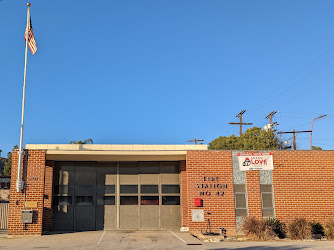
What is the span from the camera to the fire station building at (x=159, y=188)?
18.4 metres

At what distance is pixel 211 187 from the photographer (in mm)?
18781

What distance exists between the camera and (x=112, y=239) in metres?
16.1

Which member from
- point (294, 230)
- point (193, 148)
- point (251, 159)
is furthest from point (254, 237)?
point (193, 148)

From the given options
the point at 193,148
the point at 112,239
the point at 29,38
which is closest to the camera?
the point at 112,239

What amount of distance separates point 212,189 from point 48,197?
894cm

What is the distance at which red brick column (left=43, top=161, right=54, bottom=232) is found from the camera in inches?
764

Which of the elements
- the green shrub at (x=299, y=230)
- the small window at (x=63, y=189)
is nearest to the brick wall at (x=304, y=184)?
the green shrub at (x=299, y=230)

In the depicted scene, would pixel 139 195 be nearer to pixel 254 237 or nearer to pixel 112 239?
pixel 112 239

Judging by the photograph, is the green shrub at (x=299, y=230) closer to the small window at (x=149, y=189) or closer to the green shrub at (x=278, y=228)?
the green shrub at (x=278, y=228)

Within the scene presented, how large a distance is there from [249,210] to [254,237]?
2291 mm

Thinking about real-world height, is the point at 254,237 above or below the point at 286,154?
below

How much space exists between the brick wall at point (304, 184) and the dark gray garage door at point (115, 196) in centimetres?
568

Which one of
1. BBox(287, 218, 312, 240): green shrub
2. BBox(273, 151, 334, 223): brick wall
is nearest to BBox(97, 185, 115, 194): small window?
BBox(273, 151, 334, 223): brick wall

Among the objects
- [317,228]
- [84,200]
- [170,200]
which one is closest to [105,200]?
[84,200]
